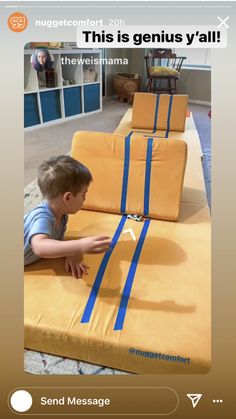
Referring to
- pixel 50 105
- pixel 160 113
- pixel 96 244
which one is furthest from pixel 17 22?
pixel 50 105

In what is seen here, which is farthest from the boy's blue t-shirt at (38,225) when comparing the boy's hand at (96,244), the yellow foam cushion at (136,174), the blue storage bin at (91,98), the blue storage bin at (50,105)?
the blue storage bin at (91,98)

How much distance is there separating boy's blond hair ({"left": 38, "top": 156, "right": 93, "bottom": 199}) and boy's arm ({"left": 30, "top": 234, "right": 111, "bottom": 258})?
132mm

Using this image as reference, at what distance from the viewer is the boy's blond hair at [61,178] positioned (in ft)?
2.65

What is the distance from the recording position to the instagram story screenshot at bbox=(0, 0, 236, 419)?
433 millimetres

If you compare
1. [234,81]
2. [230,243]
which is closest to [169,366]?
[230,243]

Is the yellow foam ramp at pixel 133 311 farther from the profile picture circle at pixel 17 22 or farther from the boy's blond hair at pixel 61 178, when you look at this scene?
the profile picture circle at pixel 17 22

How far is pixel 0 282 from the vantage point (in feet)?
1.51

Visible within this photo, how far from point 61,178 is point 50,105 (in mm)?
1863

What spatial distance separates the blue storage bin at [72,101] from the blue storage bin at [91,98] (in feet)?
0.19

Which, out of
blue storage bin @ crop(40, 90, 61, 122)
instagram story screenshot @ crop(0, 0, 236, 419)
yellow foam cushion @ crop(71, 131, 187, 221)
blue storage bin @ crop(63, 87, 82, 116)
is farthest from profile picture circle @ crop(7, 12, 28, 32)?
blue storage bin @ crop(63, 87, 82, 116)

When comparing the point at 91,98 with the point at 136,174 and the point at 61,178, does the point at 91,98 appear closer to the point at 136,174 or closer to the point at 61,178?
the point at 136,174

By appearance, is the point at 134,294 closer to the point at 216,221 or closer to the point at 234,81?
the point at 216,221

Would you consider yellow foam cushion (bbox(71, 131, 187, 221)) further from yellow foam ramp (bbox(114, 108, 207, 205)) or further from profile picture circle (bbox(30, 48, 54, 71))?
profile picture circle (bbox(30, 48, 54, 71))

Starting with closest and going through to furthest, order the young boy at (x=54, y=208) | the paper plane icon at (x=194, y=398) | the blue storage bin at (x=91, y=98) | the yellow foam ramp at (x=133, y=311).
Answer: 1. the paper plane icon at (x=194, y=398)
2. the yellow foam ramp at (x=133, y=311)
3. the young boy at (x=54, y=208)
4. the blue storage bin at (x=91, y=98)
